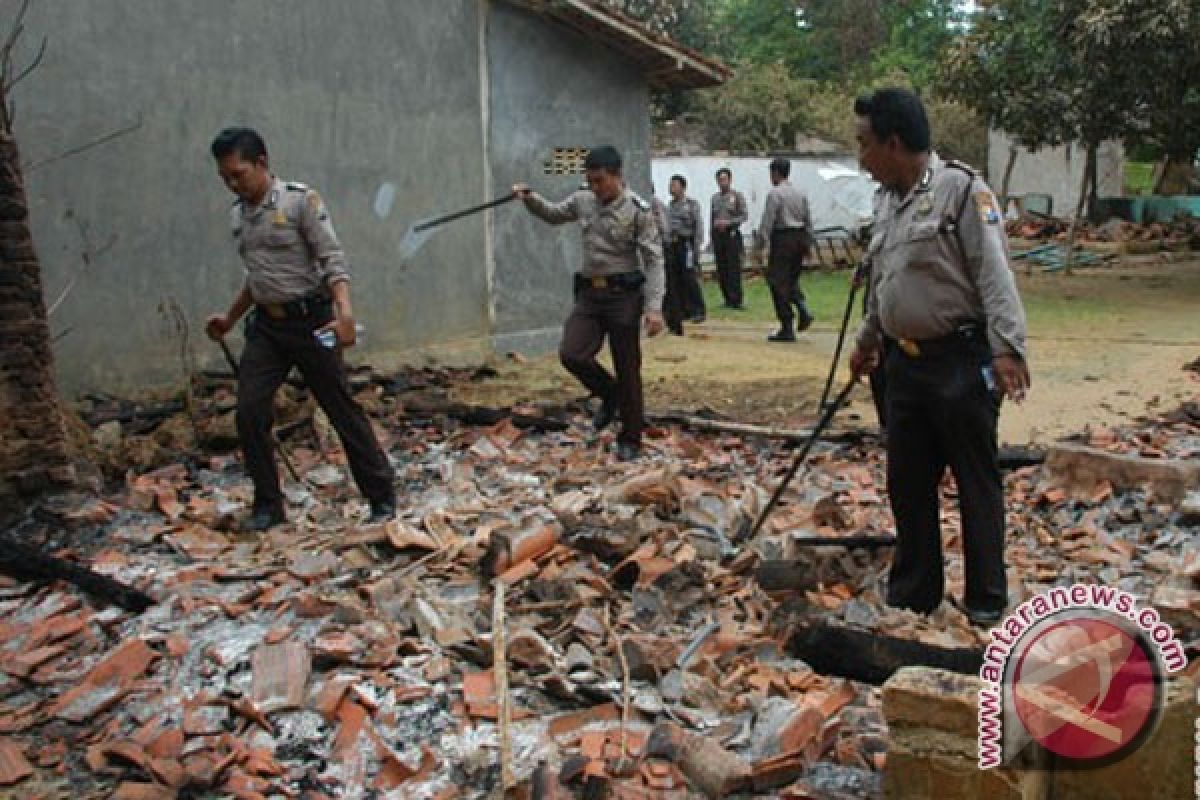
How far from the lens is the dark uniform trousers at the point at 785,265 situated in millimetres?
12883

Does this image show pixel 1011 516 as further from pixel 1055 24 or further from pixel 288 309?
pixel 1055 24

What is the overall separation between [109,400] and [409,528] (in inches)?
167

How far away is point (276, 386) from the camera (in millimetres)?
5754

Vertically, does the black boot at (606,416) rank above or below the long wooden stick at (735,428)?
above

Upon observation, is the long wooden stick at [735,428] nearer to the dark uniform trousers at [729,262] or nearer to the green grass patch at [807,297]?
the green grass patch at [807,297]

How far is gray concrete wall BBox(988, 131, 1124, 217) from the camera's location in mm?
29484

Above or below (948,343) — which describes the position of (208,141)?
above

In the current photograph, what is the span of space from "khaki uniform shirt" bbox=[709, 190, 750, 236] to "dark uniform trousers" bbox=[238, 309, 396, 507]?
11243 millimetres

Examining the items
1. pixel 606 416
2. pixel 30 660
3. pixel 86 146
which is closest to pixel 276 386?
pixel 30 660

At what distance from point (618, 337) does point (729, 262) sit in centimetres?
955

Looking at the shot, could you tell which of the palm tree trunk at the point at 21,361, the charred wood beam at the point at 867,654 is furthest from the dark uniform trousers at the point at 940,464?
the palm tree trunk at the point at 21,361

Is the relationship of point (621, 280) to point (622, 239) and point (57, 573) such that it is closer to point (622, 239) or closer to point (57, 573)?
point (622, 239)

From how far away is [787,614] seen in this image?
4477 mm
